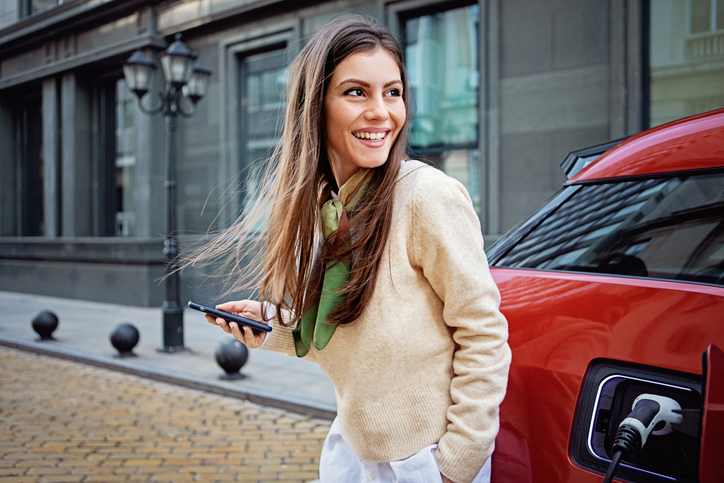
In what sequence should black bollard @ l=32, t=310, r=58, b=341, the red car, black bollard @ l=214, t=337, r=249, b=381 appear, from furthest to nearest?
black bollard @ l=32, t=310, r=58, b=341, black bollard @ l=214, t=337, r=249, b=381, the red car

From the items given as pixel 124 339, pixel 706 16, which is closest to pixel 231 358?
pixel 124 339

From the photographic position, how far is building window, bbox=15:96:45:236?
693 inches

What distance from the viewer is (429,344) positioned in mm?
1494

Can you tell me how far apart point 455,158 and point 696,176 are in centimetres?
827

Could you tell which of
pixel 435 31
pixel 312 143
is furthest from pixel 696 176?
pixel 435 31

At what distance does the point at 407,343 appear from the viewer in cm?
147

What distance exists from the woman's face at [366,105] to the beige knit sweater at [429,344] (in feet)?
0.50

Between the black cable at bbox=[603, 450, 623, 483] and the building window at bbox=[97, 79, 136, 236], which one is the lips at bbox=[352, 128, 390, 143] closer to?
the black cable at bbox=[603, 450, 623, 483]

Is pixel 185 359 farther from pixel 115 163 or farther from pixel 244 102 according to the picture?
pixel 115 163

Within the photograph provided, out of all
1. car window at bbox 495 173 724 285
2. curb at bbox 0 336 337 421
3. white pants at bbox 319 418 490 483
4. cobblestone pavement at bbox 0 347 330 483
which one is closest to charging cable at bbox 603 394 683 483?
white pants at bbox 319 418 490 483

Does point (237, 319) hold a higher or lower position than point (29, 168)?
lower

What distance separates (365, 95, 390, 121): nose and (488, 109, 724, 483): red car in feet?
2.33

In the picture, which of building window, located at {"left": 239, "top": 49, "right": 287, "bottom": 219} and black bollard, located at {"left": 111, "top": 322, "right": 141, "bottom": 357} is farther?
building window, located at {"left": 239, "top": 49, "right": 287, "bottom": 219}

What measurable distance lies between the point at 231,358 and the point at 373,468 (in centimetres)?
504
